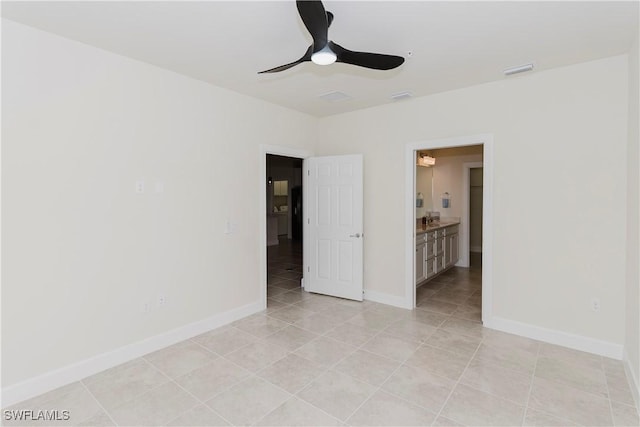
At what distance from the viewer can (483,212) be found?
3645 millimetres

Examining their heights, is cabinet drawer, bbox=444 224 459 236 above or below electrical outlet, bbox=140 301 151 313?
above

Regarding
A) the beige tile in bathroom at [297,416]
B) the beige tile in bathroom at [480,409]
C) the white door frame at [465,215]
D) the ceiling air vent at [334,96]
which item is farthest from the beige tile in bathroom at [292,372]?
the white door frame at [465,215]

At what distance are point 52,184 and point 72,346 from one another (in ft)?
4.25

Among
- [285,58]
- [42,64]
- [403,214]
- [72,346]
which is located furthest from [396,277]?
[42,64]

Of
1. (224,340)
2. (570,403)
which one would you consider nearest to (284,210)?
(224,340)

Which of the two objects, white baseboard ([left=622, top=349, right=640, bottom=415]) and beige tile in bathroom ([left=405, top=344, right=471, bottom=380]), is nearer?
white baseboard ([left=622, top=349, right=640, bottom=415])

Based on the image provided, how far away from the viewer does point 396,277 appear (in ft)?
14.3

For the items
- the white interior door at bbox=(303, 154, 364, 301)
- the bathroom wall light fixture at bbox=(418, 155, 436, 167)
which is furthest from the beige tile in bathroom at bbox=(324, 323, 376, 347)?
the bathroom wall light fixture at bbox=(418, 155, 436, 167)

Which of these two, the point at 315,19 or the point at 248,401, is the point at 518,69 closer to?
the point at 315,19

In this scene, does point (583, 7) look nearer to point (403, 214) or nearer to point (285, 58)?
point (285, 58)

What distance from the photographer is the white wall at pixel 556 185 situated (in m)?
2.93

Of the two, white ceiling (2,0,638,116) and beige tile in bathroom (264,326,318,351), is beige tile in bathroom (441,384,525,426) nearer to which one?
beige tile in bathroom (264,326,318,351)

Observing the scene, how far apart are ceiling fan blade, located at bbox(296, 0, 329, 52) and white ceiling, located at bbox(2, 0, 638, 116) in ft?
1.10

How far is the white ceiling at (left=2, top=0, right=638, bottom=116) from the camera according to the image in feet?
7.10
